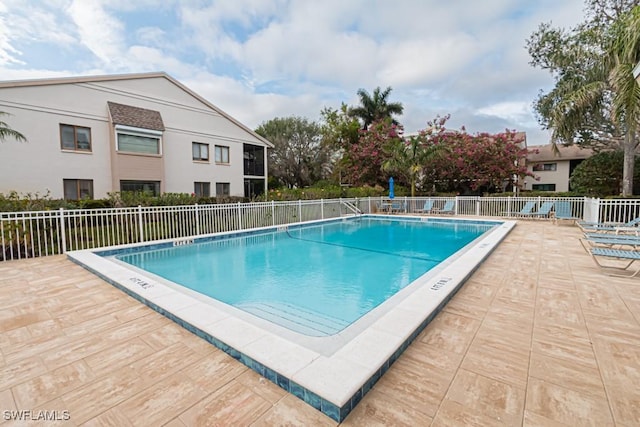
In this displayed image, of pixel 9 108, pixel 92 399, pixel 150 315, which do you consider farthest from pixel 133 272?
pixel 9 108

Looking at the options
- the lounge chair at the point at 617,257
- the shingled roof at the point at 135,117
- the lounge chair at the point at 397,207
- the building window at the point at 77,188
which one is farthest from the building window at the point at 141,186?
the lounge chair at the point at 617,257

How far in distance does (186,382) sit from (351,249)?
6.68m

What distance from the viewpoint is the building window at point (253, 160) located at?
71.2 feet

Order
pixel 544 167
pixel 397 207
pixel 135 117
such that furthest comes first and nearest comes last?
pixel 544 167
pixel 397 207
pixel 135 117

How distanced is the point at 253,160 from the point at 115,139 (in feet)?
30.2

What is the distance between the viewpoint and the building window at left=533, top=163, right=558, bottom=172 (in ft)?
90.3

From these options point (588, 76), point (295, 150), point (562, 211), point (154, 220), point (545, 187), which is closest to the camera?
point (154, 220)

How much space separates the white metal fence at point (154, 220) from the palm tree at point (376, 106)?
1396 cm

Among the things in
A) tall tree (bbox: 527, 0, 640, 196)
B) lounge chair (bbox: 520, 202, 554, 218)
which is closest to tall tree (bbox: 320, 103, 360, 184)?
tall tree (bbox: 527, 0, 640, 196)

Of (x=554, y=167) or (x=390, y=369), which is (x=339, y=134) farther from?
(x=390, y=369)

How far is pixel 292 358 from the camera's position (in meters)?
2.40

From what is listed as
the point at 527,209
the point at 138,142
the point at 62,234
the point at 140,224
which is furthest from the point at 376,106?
the point at 62,234

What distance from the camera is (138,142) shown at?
15414 millimetres

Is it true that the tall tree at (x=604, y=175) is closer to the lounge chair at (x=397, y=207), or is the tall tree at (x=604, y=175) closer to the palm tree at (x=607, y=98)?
the palm tree at (x=607, y=98)
